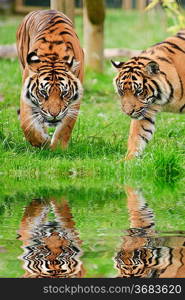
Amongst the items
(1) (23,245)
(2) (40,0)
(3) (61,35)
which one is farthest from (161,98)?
(2) (40,0)

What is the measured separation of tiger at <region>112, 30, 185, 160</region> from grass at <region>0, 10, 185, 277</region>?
21 cm

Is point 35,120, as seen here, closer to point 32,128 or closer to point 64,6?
point 32,128

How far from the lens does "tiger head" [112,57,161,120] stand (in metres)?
8.86

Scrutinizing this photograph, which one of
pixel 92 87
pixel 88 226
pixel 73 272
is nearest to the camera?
pixel 73 272

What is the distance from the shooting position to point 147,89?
352 inches

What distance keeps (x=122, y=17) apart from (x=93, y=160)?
64.6ft

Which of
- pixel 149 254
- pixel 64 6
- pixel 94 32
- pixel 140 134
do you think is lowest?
pixel 149 254

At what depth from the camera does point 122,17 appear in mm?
28000

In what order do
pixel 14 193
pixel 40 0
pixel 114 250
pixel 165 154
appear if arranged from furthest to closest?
pixel 40 0 → pixel 165 154 → pixel 14 193 → pixel 114 250

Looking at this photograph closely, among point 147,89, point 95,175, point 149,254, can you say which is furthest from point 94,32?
point 149,254

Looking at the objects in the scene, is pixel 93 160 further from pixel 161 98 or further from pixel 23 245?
pixel 23 245

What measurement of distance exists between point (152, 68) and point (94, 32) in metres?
5.38

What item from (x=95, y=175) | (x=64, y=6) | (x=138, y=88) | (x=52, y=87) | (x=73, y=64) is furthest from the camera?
(x=64, y=6)

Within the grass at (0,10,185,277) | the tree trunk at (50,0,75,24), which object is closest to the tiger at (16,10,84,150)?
the grass at (0,10,185,277)
